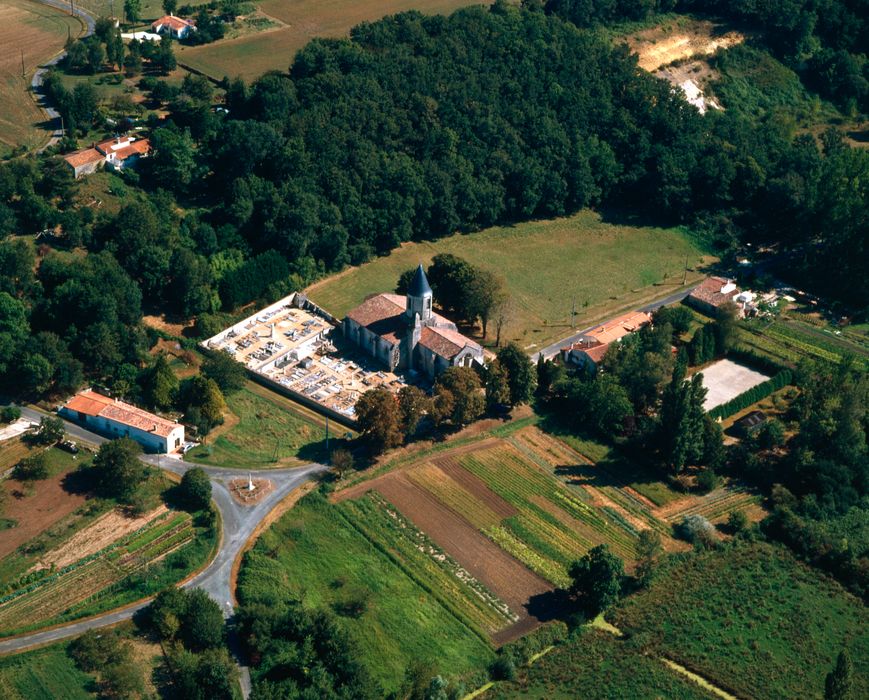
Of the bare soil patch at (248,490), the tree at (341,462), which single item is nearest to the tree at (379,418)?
the tree at (341,462)

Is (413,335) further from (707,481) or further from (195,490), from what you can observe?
(707,481)

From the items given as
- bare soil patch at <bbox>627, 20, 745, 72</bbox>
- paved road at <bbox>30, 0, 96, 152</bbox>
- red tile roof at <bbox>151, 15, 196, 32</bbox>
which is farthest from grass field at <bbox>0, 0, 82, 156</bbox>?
bare soil patch at <bbox>627, 20, 745, 72</bbox>

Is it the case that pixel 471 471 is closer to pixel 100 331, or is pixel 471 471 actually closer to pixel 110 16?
pixel 100 331

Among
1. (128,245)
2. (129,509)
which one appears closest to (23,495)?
(129,509)

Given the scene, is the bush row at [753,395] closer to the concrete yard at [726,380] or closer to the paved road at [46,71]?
the concrete yard at [726,380]

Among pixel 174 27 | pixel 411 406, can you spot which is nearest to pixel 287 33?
pixel 174 27

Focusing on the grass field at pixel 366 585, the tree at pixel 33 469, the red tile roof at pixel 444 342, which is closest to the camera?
the grass field at pixel 366 585

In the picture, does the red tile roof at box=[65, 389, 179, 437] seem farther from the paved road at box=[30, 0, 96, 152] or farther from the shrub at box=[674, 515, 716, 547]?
the shrub at box=[674, 515, 716, 547]
